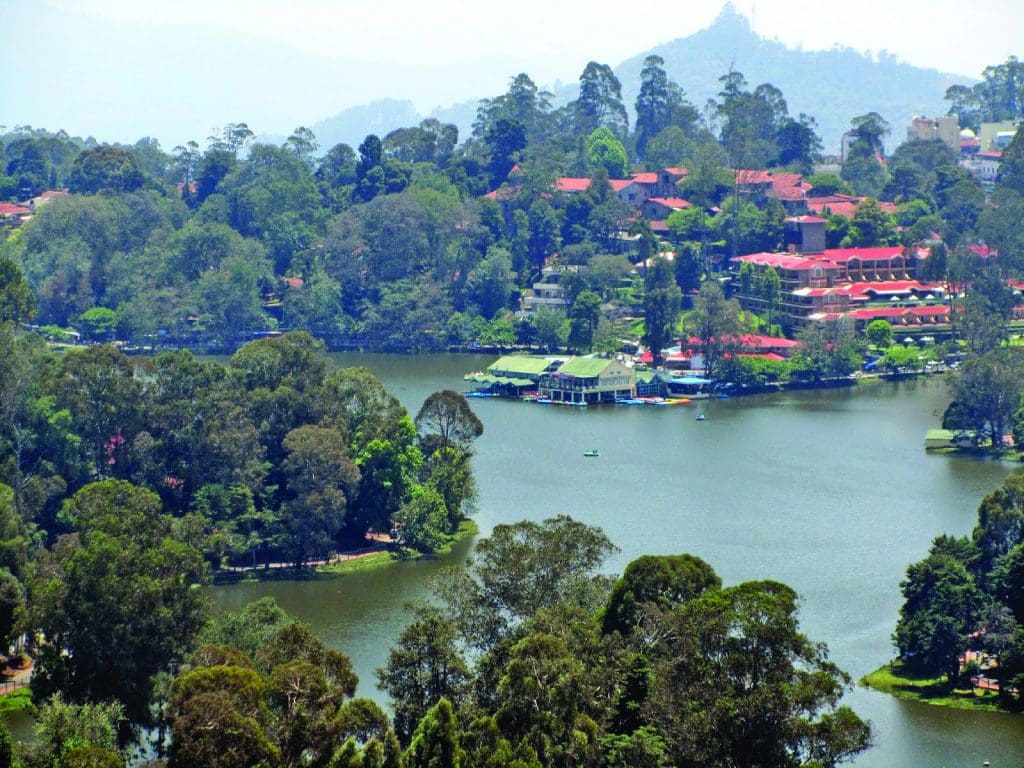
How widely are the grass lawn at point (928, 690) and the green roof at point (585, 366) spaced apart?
865 inches

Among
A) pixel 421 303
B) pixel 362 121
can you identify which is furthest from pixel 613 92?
pixel 362 121

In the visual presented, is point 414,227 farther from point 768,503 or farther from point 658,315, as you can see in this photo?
point 768,503

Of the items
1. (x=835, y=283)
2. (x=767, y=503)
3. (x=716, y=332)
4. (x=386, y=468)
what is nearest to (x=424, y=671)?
(x=386, y=468)

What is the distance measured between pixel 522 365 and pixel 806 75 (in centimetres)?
13085

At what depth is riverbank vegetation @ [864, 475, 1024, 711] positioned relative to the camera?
76.4 ft

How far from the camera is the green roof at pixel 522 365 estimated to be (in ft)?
154

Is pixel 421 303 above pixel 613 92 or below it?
below

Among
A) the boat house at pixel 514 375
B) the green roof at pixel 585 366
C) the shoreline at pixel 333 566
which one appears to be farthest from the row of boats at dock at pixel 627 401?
the shoreline at pixel 333 566

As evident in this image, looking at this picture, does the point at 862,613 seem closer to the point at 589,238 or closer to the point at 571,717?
the point at 571,717

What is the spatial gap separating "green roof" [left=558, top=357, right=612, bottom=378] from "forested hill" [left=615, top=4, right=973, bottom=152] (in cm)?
11543

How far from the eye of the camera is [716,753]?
58.7 ft

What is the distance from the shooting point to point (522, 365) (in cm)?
4759

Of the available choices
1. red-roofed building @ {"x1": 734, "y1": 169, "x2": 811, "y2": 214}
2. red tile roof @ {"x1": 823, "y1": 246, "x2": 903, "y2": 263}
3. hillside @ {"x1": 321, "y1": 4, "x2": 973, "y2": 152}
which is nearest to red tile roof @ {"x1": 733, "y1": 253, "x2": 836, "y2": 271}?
red tile roof @ {"x1": 823, "y1": 246, "x2": 903, "y2": 263}

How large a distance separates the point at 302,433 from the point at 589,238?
31613mm
